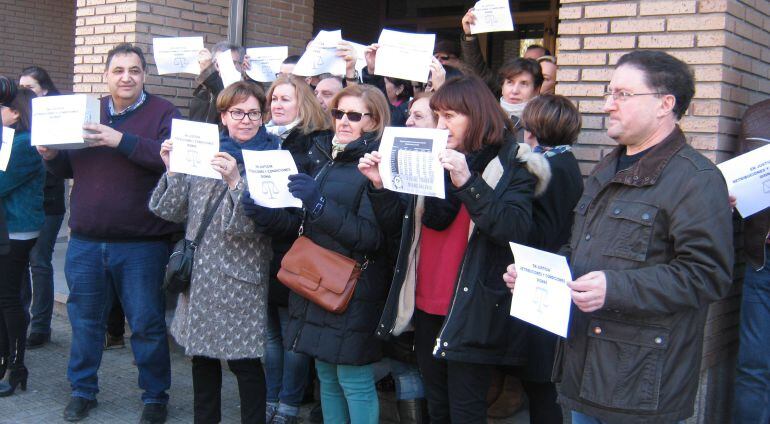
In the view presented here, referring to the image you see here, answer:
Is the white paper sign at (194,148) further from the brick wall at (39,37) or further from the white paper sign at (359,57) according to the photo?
the brick wall at (39,37)

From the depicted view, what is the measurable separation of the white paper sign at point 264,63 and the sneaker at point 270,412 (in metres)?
2.48

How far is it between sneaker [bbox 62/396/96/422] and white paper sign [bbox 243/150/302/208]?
2077 millimetres

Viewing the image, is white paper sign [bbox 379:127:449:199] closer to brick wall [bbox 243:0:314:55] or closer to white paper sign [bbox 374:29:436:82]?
white paper sign [bbox 374:29:436:82]

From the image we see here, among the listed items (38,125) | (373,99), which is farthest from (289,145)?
(38,125)

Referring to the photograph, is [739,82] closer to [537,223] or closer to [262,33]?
[537,223]

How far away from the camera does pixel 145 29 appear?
6.21m

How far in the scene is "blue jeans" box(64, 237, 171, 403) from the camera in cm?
470

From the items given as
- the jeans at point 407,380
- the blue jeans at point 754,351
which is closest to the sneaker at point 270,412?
the jeans at point 407,380

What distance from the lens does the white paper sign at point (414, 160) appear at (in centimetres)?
302

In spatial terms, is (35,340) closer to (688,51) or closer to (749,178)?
(688,51)

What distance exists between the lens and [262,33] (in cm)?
704

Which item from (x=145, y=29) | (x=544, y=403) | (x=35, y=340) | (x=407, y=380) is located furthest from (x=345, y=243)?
(x=35, y=340)

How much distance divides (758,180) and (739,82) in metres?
0.77

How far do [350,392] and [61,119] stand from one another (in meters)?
2.30
